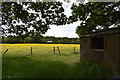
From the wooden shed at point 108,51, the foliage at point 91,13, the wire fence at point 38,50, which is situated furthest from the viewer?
the wire fence at point 38,50

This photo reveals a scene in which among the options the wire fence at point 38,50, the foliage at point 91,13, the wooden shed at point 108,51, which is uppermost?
the foliage at point 91,13

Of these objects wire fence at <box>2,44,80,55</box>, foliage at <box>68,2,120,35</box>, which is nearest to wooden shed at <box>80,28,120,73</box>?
foliage at <box>68,2,120,35</box>

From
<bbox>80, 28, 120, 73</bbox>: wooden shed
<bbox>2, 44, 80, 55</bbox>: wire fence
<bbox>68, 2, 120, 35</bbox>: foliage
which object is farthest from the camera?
<bbox>2, 44, 80, 55</bbox>: wire fence

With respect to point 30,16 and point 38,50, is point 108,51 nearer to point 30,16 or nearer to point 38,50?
point 30,16

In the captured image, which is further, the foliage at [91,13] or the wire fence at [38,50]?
the wire fence at [38,50]

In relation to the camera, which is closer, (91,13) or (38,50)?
(91,13)

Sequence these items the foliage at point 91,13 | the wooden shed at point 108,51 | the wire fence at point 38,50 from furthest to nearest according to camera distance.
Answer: the wire fence at point 38,50, the foliage at point 91,13, the wooden shed at point 108,51

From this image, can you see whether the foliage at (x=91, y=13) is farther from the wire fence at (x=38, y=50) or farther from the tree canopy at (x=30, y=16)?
the wire fence at (x=38, y=50)

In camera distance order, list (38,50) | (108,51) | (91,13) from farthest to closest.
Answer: (38,50) < (91,13) < (108,51)

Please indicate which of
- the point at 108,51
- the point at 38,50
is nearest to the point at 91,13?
the point at 108,51

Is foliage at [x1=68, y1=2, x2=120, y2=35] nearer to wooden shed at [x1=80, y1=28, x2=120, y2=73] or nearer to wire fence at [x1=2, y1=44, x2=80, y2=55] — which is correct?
wooden shed at [x1=80, y1=28, x2=120, y2=73]

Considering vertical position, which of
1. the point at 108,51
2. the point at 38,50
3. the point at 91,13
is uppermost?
the point at 91,13

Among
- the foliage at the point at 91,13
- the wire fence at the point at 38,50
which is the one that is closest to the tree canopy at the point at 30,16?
the foliage at the point at 91,13

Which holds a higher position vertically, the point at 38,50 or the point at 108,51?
the point at 108,51
